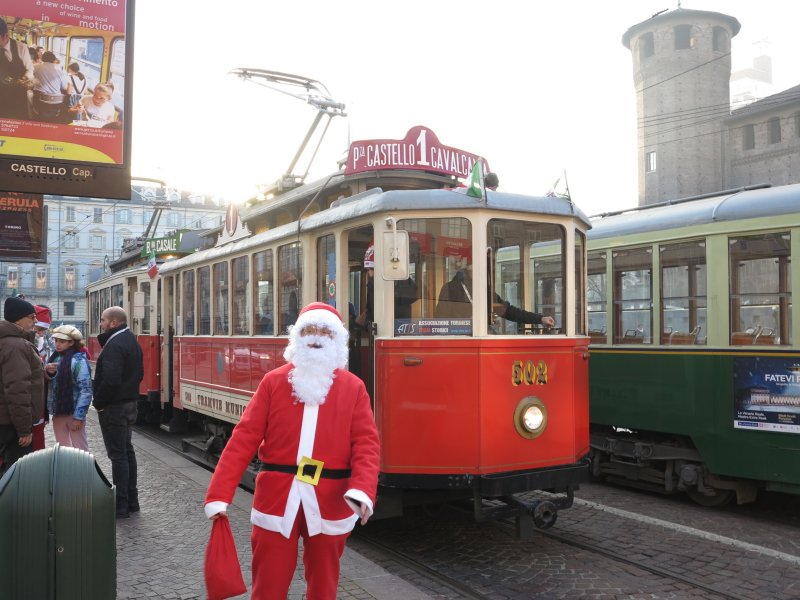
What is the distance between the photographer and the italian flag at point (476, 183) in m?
5.69

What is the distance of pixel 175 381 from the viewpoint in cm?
1095

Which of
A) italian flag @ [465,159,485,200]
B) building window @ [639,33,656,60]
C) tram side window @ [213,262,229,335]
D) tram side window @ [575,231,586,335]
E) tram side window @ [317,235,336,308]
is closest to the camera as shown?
italian flag @ [465,159,485,200]

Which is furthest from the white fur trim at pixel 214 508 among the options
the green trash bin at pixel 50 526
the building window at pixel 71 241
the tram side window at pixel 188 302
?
the building window at pixel 71 241

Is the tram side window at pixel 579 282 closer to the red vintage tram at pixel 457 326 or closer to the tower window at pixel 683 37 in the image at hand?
the red vintage tram at pixel 457 326

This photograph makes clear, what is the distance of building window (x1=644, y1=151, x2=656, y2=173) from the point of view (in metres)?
42.7

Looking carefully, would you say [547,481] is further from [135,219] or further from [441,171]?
[135,219]

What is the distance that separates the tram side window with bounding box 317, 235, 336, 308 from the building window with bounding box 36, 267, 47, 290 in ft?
216

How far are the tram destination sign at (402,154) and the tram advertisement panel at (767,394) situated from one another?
2963 millimetres

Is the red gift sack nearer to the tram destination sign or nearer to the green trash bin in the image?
the green trash bin

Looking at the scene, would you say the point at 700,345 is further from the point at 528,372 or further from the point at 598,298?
the point at 528,372

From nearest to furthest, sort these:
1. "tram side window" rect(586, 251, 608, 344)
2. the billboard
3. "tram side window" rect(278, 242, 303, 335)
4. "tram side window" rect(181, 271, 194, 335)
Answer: "tram side window" rect(278, 242, 303, 335) < "tram side window" rect(586, 251, 608, 344) < "tram side window" rect(181, 271, 194, 335) < the billboard

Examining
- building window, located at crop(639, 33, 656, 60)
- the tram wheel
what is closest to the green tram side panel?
the tram wheel

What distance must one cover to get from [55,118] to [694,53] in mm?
41990

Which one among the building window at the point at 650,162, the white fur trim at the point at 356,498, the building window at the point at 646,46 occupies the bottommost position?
the white fur trim at the point at 356,498
